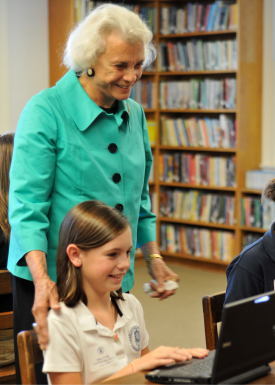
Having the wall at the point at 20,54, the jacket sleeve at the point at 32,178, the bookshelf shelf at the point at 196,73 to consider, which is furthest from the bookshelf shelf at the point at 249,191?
the jacket sleeve at the point at 32,178

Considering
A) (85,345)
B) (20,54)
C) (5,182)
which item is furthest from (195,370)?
(20,54)

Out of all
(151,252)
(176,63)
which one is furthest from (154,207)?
(151,252)

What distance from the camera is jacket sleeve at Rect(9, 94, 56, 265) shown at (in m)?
1.32

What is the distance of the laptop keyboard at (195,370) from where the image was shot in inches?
37.8

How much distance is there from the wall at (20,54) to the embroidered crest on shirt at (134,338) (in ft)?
10.5

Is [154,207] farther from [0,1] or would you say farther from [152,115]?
[0,1]

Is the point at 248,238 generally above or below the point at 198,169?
below

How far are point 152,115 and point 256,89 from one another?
1002mm

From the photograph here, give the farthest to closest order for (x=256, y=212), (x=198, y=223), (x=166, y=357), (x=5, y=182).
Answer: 1. (x=198, y=223)
2. (x=256, y=212)
3. (x=5, y=182)
4. (x=166, y=357)

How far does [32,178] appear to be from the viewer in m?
1.36

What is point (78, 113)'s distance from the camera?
1473 mm

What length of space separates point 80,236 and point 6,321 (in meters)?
0.62

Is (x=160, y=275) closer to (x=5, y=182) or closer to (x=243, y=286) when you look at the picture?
(x=243, y=286)

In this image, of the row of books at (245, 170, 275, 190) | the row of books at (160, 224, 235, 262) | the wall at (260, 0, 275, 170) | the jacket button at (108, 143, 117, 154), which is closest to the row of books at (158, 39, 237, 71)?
the wall at (260, 0, 275, 170)
